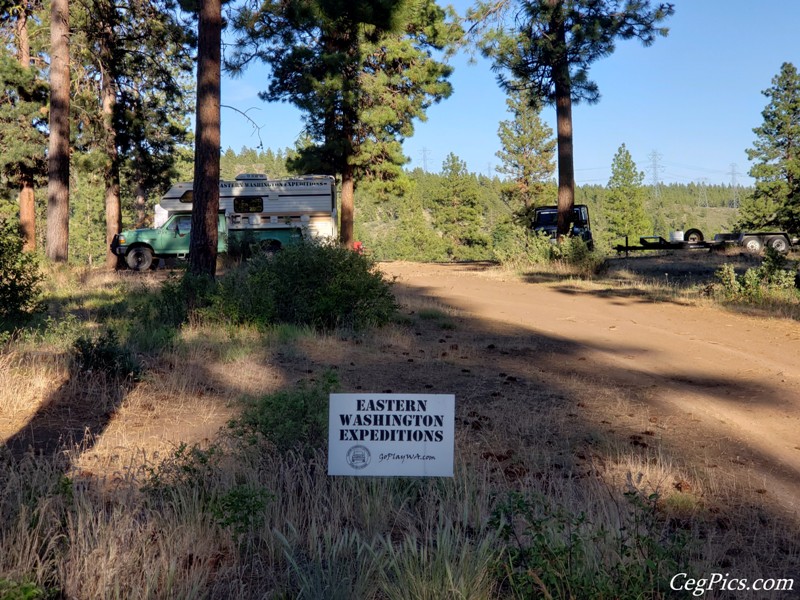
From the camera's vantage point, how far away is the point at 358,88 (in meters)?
27.9

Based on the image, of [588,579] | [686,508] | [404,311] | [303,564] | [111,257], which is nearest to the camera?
[588,579]

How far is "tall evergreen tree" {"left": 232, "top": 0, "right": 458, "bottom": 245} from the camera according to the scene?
26.9 meters

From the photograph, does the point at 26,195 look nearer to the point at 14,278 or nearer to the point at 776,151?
the point at 14,278

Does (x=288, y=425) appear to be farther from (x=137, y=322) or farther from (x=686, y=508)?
(x=137, y=322)

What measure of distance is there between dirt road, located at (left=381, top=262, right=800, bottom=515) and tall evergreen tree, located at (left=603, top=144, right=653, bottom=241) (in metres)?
59.0

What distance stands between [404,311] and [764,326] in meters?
5.51

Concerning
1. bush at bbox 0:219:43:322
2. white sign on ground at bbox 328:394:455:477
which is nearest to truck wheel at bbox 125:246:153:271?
bush at bbox 0:219:43:322

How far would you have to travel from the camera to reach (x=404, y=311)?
1311 cm

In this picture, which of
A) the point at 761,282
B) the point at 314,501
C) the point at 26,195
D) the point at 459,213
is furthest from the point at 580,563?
the point at 459,213

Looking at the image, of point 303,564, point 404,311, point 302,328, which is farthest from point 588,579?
point 404,311

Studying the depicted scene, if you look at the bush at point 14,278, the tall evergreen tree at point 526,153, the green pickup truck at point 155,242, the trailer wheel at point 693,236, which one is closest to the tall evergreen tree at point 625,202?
the tall evergreen tree at point 526,153

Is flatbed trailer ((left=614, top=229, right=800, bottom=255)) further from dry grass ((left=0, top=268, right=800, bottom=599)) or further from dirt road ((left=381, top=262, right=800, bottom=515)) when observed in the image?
dry grass ((left=0, top=268, right=800, bottom=599))

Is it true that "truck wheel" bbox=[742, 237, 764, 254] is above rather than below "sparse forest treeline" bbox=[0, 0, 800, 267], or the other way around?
below

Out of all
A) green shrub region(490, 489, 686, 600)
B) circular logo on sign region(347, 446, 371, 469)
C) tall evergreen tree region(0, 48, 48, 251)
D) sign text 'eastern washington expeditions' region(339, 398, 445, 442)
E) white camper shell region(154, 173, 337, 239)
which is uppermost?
tall evergreen tree region(0, 48, 48, 251)
